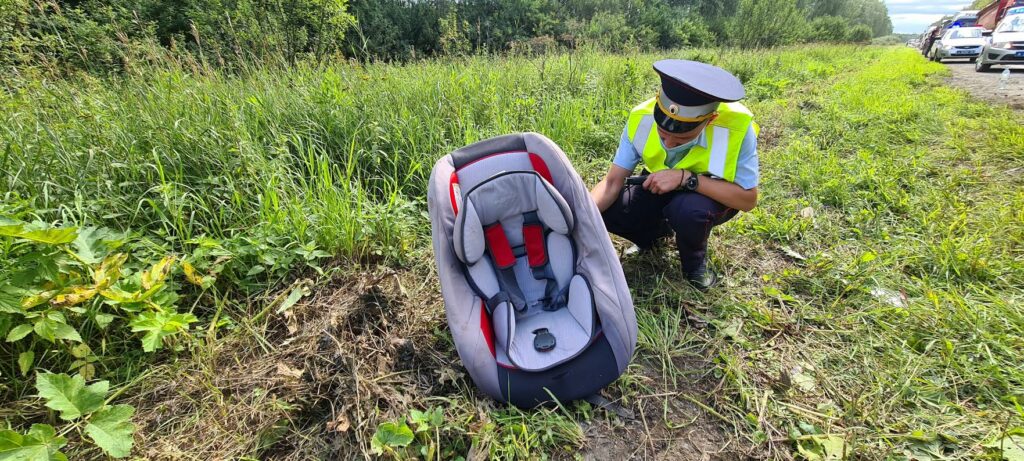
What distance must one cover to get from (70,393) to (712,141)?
2.62 meters

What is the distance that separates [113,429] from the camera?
1273mm

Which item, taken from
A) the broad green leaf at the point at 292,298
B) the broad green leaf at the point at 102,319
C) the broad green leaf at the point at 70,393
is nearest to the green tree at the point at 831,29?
the broad green leaf at the point at 292,298

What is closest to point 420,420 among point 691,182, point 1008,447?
point 691,182

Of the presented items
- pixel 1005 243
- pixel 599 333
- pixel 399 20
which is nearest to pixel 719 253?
pixel 599 333

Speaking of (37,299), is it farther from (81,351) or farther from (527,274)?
(527,274)

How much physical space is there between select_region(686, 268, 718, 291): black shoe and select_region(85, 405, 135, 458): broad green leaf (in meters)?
2.43

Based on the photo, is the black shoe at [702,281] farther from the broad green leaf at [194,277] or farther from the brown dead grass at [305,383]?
the broad green leaf at [194,277]

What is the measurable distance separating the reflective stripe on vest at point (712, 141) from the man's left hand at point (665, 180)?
7cm

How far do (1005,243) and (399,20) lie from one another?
16259 millimetres

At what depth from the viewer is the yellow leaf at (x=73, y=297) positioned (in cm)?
138

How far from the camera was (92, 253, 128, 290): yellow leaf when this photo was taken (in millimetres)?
1459

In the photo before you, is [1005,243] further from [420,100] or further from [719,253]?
[420,100]

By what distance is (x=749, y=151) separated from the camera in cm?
187

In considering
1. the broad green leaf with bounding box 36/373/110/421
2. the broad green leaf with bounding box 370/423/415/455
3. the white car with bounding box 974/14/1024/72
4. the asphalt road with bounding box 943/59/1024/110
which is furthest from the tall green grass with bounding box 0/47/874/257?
the white car with bounding box 974/14/1024/72
